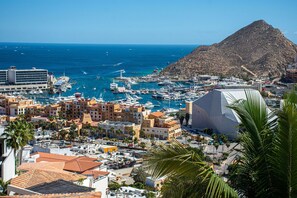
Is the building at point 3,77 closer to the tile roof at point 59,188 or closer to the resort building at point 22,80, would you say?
the resort building at point 22,80

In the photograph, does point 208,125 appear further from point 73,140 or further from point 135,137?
point 73,140

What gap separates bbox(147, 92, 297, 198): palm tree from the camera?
238 centimetres

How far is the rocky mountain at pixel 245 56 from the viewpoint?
90.8 metres

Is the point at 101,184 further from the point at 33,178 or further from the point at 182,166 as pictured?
the point at 182,166

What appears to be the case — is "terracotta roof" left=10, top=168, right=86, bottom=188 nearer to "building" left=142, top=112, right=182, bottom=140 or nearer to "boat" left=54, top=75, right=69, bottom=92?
"building" left=142, top=112, right=182, bottom=140

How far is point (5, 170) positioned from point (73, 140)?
20.5 metres

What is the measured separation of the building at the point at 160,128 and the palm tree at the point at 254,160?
98.1 feet

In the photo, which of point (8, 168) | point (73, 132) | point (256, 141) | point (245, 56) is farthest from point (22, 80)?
point (256, 141)

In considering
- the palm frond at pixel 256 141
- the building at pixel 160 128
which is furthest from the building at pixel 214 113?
the palm frond at pixel 256 141

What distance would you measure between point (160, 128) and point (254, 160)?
3060 cm

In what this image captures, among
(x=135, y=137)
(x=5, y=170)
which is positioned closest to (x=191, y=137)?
(x=135, y=137)

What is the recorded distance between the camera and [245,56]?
107 m

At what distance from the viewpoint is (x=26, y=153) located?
1961 cm

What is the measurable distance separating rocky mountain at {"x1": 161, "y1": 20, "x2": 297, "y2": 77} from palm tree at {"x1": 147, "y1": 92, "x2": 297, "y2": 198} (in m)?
84.3
